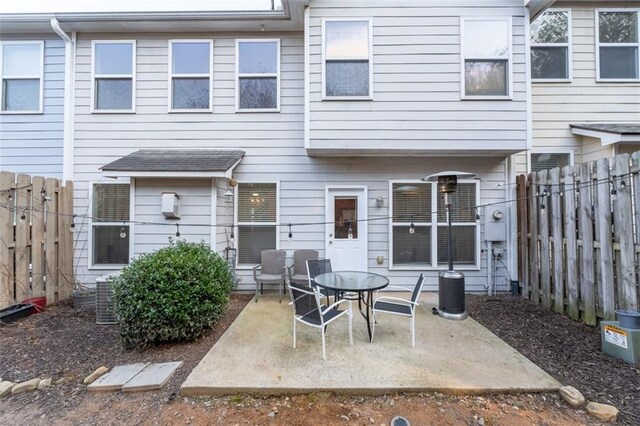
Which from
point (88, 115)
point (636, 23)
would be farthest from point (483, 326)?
point (88, 115)

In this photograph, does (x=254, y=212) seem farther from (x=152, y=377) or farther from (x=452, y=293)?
(x=452, y=293)

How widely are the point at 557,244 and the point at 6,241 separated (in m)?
8.14

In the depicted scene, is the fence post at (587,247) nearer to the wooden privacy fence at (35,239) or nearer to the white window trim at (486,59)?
the white window trim at (486,59)

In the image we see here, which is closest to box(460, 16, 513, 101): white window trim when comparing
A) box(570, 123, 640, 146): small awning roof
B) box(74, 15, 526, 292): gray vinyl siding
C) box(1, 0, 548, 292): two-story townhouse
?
box(1, 0, 548, 292): two-story townhouse

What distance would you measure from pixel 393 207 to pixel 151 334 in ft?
14.4

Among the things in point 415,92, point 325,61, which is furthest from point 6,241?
point 415,92

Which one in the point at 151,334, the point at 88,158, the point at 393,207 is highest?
the point at 88,158

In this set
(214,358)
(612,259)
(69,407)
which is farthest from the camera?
(612,259)

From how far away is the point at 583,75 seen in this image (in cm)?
582

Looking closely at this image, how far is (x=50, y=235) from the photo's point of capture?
5113 mm

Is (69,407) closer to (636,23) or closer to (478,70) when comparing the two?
(478,70)

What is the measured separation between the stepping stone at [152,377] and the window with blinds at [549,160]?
6985 mm

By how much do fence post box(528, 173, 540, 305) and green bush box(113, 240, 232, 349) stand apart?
16.6 ft

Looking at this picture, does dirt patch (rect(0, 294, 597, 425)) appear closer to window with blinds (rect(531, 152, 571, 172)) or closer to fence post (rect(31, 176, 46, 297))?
fence post (rect(31, 176, 46, 297))
